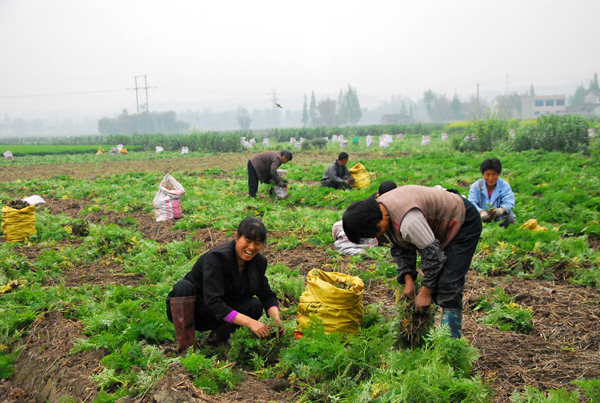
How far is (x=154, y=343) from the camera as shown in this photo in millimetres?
3607

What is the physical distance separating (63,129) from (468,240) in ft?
743

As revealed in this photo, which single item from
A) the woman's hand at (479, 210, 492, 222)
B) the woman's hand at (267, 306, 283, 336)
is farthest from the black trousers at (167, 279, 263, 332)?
the woman's hand at (479, 210, 492, 222)

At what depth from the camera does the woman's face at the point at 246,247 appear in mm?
3186

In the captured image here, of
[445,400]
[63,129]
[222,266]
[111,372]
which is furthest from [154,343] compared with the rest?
[63,129]

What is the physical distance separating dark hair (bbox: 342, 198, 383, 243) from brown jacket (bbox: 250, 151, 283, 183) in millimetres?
7645

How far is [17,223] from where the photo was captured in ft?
23.7

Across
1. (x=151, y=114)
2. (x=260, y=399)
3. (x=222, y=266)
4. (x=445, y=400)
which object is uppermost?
(x=151, y=114)

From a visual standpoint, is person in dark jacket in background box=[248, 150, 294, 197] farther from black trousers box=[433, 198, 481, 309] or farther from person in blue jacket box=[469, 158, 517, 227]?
black trousers box=[433, 198, 481, 309]

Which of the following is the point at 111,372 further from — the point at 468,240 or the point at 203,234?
the point at 203,234

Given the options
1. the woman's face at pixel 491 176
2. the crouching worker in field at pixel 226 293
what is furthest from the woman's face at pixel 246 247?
the woman's face at pixel 491 176

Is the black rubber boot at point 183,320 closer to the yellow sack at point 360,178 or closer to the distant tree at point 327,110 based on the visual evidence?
the yellow sack at point 360,178

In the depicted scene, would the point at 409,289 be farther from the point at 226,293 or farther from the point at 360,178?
the point at 360,178

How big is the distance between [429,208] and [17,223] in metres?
7.29

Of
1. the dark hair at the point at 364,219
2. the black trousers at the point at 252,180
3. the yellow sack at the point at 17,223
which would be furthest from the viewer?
the black trousers at the point at 252,180
